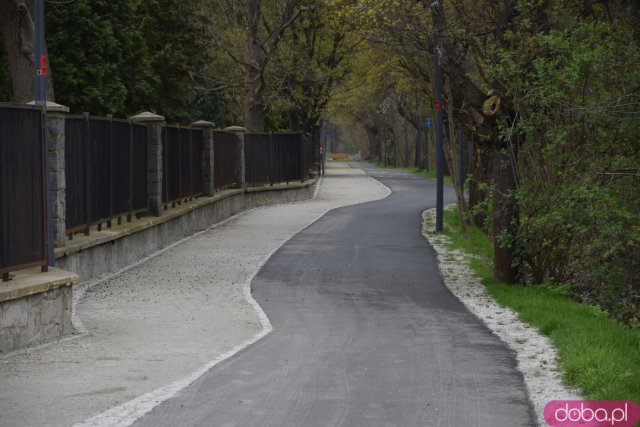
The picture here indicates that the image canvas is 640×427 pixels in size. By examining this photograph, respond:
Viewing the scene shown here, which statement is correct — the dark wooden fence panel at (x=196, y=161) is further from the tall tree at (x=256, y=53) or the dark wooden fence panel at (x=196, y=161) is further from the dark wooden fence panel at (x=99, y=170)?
the tall tree at (x=256, y=53)

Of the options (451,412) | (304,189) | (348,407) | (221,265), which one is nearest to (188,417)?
(348,407)

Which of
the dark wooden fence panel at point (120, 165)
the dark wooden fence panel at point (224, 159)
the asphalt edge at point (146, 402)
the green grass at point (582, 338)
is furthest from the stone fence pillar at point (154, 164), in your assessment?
the asphalt edge at point (146, 402)

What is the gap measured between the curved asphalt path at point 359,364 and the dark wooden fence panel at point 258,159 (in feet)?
56.7

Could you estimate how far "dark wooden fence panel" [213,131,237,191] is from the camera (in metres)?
29.7

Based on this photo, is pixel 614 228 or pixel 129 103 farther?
pixel 129 103

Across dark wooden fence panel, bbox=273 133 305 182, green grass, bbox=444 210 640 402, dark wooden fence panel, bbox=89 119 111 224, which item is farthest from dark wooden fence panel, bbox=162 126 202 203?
dark wooden fence panel, bbox=273 133 305 182

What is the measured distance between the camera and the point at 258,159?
3659 cm

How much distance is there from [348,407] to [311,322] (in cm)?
459

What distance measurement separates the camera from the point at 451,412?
7.93 m

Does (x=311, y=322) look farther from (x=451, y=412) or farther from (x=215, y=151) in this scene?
(x=215, y=151)

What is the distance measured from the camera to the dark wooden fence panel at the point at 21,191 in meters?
11.2

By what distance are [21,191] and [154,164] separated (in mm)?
9975

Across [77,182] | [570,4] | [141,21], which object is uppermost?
[141,21]

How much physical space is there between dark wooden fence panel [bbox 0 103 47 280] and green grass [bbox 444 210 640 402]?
582 cm
